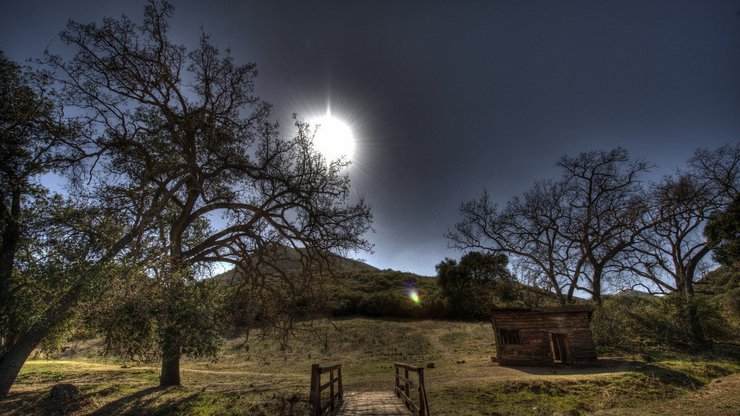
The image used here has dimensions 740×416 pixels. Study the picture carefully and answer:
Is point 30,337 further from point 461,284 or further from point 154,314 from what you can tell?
point 461,284

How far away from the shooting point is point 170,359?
514 inches

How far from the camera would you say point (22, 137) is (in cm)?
1122

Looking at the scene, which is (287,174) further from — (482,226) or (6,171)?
(482,226)

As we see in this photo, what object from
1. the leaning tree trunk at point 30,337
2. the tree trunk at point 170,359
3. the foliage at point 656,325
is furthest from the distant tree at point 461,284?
the leaning tree trunk at point 30,337

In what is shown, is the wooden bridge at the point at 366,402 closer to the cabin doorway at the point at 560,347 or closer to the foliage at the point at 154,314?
the foliage at the point at 154,314

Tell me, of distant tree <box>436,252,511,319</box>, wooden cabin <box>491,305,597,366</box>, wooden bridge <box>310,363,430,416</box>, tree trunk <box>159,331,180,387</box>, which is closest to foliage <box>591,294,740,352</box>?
wooden cabin <box>491,305,597,366</box>

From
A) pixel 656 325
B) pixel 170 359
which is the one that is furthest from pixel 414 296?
pixel 170 359

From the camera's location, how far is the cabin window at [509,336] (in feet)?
70.1

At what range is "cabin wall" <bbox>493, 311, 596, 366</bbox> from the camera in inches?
795

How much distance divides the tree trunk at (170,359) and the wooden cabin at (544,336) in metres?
19.1

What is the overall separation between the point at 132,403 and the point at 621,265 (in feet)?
112

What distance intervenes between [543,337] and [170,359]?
2163cm

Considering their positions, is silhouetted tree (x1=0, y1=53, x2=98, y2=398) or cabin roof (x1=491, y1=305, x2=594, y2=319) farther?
cabin roof (x1=491, y1=305, x2=594, y2=319)

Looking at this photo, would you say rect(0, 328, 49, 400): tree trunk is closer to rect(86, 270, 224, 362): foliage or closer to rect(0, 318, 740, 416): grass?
rect(0, 318, 740, 416): grass
